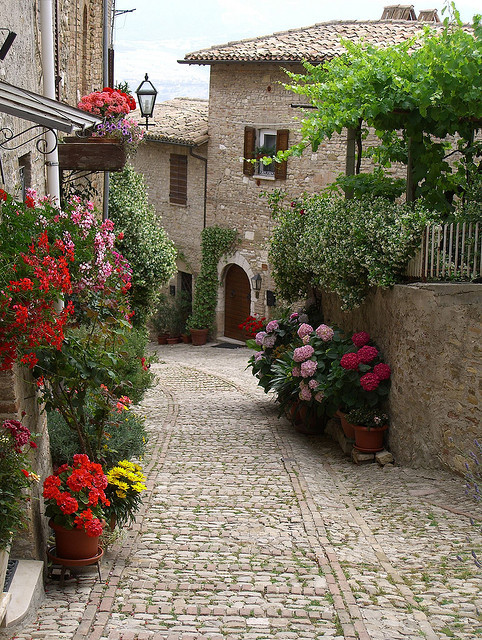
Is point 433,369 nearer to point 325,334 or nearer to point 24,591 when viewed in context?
point 325,334

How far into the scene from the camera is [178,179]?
77.5ft

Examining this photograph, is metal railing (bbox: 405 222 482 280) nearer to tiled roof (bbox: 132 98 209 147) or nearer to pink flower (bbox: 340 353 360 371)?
A: pink flower (bbox: 340 353 360 371)

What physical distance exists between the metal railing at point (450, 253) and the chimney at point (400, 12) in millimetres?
14508

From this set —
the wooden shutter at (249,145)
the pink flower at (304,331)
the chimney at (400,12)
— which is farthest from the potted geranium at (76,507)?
the chimney at (400,12)

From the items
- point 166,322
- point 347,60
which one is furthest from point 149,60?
point 347,60

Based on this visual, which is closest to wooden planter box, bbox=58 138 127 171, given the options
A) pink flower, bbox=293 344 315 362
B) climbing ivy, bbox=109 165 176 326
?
pink flower, bbox=293 344 315 362

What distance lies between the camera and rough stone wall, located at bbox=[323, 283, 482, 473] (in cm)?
817

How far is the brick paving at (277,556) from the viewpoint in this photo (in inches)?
201

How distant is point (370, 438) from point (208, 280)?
13.6 metres

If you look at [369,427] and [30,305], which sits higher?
[30,305]

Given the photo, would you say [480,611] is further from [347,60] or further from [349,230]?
[347,60]

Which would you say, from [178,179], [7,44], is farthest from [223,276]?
[7,44]

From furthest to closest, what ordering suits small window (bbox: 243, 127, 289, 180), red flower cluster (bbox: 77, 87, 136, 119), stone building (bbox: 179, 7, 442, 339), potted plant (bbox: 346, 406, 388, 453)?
1. small window (bbox: 243, 127, 289, 180)
2. stone building (bbox: 179, 7, 442, 339)
3. red flower cluster (bbox: 77, 87, 136, 119)
4. potted plant (bbox: 346, 406, 388, 453)

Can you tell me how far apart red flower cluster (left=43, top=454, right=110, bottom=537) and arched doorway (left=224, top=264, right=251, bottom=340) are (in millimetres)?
16570
